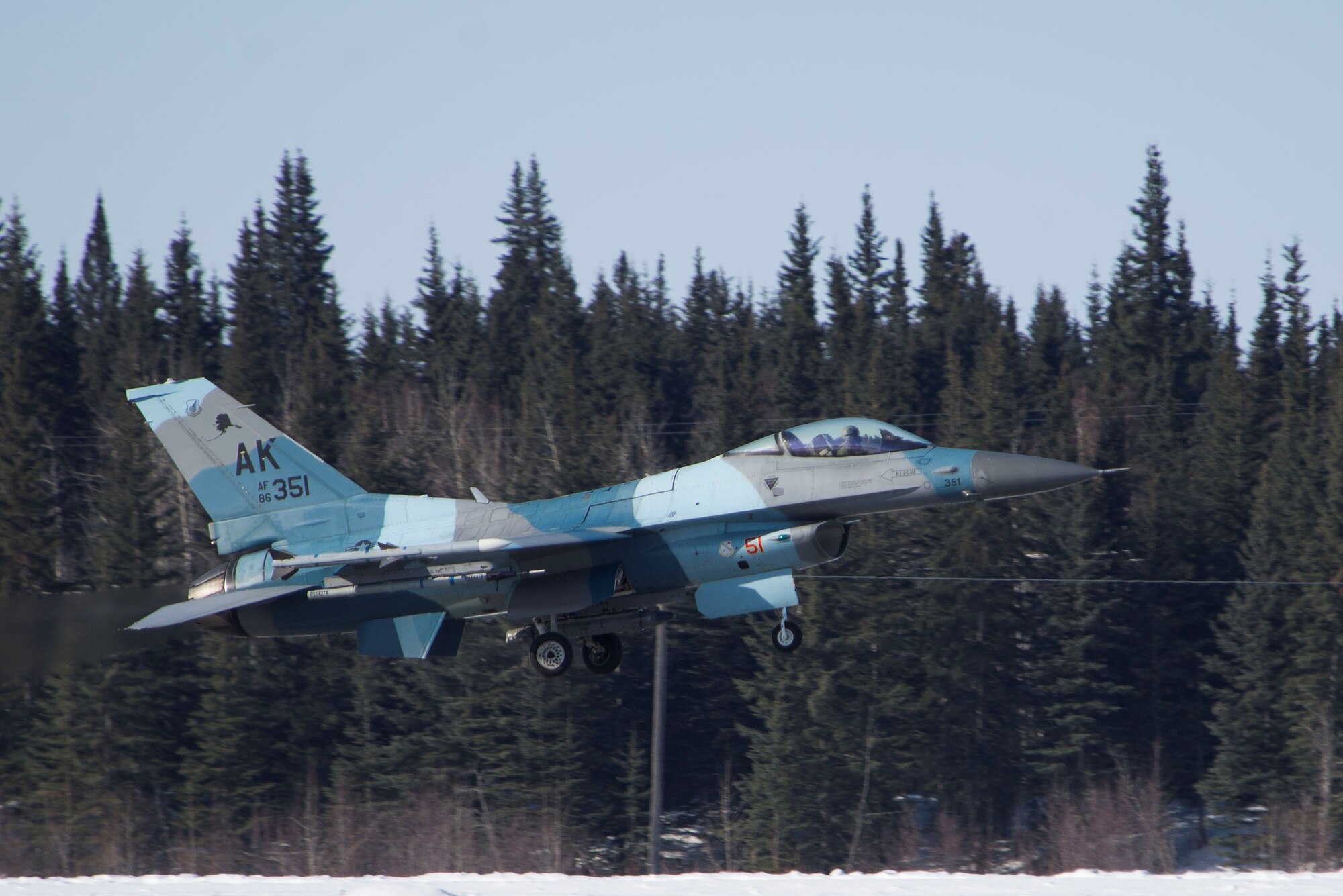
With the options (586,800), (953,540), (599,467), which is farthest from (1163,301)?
(586,800)

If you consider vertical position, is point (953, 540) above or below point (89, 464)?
below

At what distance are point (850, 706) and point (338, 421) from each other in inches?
1142

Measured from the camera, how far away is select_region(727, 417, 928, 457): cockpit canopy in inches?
711

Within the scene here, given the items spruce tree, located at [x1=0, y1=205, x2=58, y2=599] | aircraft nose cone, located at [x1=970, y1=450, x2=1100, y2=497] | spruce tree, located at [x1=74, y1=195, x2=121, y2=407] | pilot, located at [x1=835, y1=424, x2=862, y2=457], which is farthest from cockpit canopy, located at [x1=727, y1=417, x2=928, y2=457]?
spruce tree, located at [x1=74, y1=195, x2=121, y2=407]

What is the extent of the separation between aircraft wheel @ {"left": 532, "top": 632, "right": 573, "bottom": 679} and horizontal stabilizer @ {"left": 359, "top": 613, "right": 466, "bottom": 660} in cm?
102

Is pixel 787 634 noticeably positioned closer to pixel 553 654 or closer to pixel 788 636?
pixel 788 636

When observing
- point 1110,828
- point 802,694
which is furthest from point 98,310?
point 1110,828

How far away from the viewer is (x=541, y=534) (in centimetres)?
1873

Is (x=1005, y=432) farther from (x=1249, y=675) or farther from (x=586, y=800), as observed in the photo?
(x=586, y=800)

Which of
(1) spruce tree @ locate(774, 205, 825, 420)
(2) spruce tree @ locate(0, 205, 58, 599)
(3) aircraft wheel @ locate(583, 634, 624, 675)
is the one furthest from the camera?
(1) spruce tree @ locate(774, 205, 825, 420)

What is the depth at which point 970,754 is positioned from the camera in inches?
1829

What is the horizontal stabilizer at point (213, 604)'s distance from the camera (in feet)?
61.5

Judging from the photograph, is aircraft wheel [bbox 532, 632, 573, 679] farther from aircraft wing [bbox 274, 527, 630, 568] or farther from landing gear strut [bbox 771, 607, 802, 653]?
landing gear strut [bbox 771, 607, 802, 653]

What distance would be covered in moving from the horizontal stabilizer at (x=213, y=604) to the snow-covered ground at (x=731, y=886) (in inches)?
119
